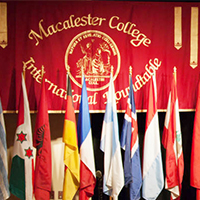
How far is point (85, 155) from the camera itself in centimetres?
296

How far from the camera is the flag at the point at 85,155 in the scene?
294 cm

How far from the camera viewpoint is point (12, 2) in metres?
3.07

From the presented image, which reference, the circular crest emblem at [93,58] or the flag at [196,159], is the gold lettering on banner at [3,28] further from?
the flag at [196,159]

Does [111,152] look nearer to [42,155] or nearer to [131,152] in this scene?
[131,152]

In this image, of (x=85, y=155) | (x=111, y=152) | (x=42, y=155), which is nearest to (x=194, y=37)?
(x=111, y=152)

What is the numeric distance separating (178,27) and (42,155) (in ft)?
6.59

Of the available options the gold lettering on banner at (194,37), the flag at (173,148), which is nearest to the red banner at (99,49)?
the gold lettering on banner at (194,37)

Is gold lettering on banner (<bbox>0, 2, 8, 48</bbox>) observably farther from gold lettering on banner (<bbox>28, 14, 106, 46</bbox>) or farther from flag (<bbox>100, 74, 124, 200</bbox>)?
flag (<bbox>100, 74, 124, 200</bbox>)

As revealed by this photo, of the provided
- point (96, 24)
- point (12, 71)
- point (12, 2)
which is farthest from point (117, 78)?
point (12, 2)

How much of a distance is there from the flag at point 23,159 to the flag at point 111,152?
0.74 m

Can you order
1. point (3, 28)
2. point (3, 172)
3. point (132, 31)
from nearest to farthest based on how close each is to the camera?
point (3, 172), point (3, 28), point (132, 31)

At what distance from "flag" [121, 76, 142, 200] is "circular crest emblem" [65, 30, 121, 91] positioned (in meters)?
0.34

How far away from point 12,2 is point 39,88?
949mm

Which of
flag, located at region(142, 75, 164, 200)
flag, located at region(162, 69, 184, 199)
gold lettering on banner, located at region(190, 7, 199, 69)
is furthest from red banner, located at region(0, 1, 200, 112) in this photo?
flag, located at region(142, 75, 164, 200)
